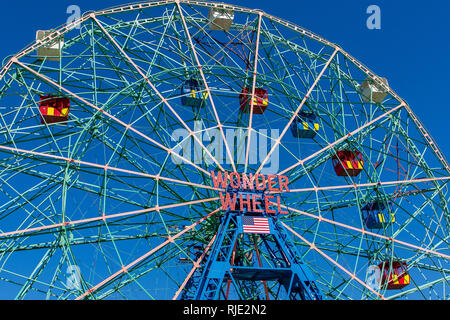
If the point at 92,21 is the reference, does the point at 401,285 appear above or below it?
below

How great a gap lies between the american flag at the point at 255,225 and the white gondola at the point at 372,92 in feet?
45.3

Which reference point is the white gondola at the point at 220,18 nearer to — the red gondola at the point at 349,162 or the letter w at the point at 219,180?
the red gondola at the point at 349,162

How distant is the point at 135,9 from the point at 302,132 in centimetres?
1286

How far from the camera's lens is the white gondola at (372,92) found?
35.6 meters

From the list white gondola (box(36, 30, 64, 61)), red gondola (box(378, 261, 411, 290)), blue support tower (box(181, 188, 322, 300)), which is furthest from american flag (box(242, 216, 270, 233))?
white gondola (box(36, 30, 64, 61))

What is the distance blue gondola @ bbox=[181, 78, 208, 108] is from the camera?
3130 centimetres

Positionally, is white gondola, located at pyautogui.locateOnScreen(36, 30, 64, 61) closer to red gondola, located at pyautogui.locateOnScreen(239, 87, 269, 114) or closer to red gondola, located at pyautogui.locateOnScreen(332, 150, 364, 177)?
red gondola, located at pyautogui.locateOnScreen(239, 87, 269, 114)

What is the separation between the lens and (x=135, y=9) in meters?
31.1

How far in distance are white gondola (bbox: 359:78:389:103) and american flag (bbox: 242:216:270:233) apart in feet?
45.3

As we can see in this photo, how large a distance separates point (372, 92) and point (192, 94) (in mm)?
12761

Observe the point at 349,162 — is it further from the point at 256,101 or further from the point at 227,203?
the point at 227,203

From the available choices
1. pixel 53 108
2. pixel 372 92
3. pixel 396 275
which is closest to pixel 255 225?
pixel 396 275

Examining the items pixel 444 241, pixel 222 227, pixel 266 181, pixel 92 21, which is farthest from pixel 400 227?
pixel 92 21
